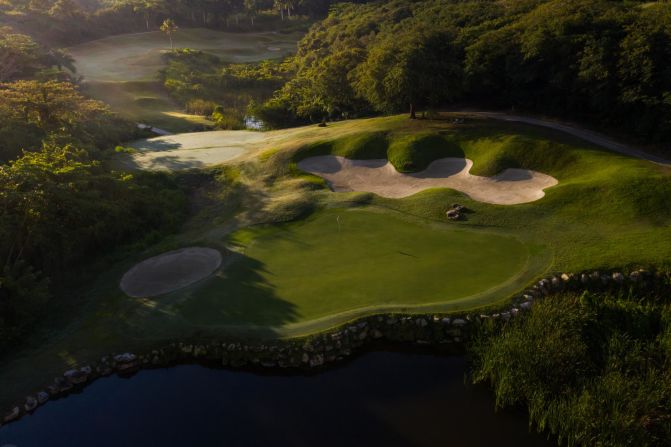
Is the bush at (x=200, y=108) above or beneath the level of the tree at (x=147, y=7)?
beneath

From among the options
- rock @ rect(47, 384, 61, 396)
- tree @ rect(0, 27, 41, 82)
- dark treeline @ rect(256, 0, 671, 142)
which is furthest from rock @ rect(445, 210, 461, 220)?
tree @ rect(0, 27, 41, 82)

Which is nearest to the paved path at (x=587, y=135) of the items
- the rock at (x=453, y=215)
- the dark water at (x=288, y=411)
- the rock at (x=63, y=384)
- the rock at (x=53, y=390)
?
the rock at (x=453, y=215)

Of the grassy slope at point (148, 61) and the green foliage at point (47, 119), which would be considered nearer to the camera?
the green foliage at point (47, 119)

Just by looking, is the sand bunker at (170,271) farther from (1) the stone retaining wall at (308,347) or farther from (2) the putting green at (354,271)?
(1) the stone retaining wall at (308,347)

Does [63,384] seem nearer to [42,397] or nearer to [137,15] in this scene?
[42,397]

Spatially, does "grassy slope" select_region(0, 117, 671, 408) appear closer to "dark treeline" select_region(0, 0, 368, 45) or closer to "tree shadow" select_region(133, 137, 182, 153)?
"tree shadow" select_region(133, 137, 182, 153)

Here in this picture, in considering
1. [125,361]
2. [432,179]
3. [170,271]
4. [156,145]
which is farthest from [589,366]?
[156,145]
